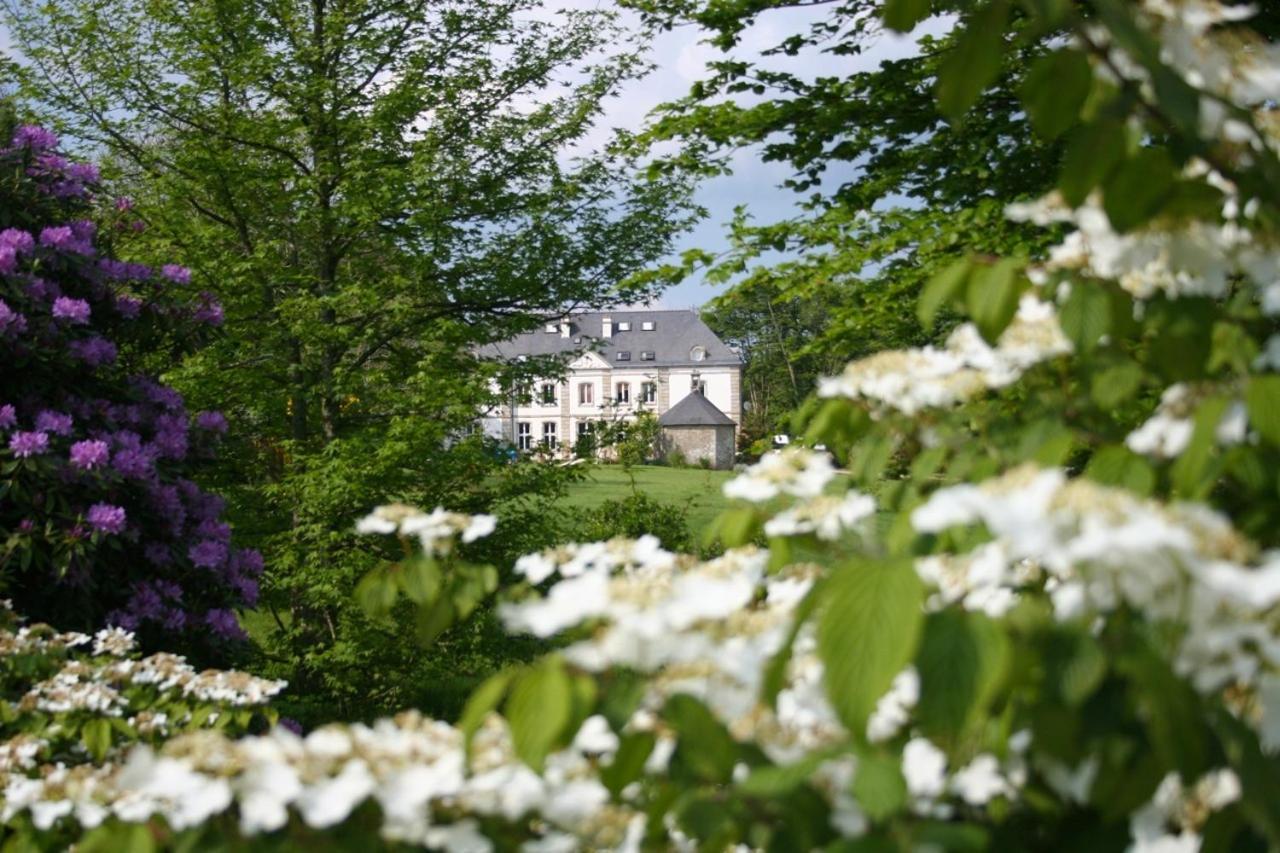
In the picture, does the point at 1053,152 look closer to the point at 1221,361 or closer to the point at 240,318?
the point at 1221,361

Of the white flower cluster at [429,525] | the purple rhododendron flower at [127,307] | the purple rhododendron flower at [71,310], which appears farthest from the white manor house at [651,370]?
the white flower cluster at [429,525]

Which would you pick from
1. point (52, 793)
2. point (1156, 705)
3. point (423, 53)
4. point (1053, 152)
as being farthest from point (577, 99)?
point (1156, 705)

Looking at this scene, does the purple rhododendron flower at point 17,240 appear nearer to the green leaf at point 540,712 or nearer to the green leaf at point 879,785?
the green leaf at point 540,712

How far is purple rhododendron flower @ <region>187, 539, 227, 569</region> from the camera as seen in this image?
12.7ft

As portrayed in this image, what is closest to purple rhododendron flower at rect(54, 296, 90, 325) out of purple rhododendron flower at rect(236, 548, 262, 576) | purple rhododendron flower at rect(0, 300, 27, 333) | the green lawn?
purple rhododendron flower at rect(0, 300, 27, 333)

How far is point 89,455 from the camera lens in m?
3.54

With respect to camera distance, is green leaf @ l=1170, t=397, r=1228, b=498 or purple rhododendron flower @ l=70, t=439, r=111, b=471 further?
purple rhododendron flower @ l=70, t=439, r=111, b=471

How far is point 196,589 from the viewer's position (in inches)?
158

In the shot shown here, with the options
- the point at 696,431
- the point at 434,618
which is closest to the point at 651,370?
the point at 696,431

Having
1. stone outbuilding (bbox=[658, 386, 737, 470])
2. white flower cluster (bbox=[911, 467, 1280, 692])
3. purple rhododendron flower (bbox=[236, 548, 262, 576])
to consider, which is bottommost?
stone outbuilding (bbox=[658, 386, 737, 470])

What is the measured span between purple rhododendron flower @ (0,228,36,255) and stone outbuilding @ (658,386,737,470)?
4301 cm

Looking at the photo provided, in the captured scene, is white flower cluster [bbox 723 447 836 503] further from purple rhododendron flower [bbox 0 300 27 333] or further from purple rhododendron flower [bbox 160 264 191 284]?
purple rhododendron flower [bbox 160 264 191 284]

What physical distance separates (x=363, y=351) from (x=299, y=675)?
248 centimetres

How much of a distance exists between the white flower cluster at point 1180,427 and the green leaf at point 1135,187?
22 cm
